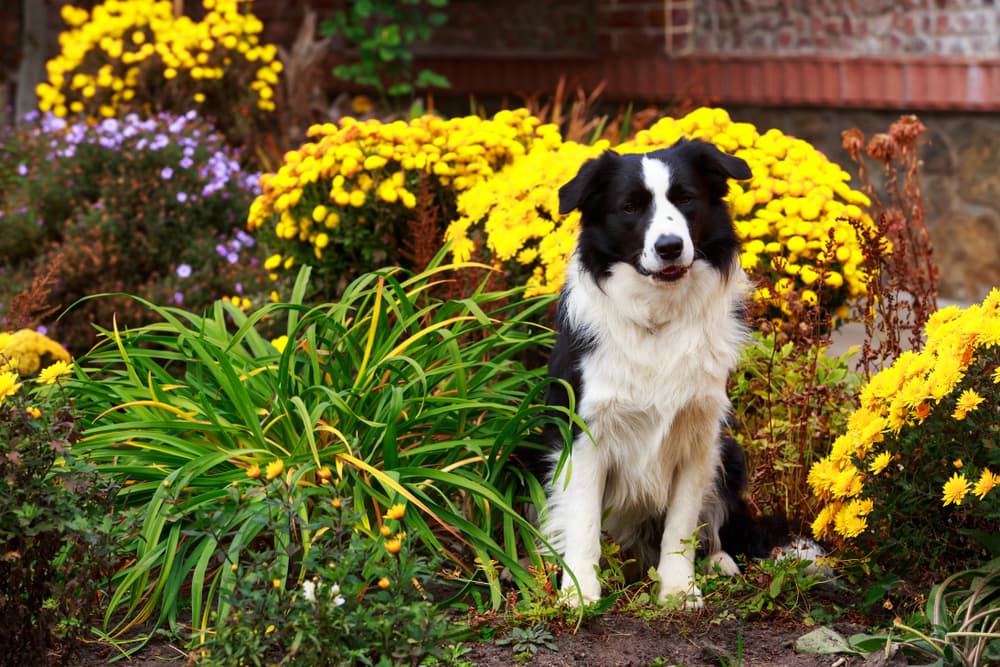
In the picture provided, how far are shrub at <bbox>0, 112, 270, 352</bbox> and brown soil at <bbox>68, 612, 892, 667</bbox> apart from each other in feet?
10.6

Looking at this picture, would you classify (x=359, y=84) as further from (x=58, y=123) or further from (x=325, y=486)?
(x=325, y=486)

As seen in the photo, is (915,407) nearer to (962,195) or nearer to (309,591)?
(309,591)

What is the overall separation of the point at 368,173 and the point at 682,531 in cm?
215

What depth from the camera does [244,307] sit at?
5.74 metres

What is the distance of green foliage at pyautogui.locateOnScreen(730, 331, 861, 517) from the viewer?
13.3 feet

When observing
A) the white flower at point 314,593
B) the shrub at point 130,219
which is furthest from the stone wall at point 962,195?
the white flower at point 314,593

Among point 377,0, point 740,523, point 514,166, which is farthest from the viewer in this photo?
point 377,0

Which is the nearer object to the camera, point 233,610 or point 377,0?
point 233,610

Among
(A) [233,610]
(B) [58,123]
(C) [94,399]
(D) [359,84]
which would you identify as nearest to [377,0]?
(D) [359,84]

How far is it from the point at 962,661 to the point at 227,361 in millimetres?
2124

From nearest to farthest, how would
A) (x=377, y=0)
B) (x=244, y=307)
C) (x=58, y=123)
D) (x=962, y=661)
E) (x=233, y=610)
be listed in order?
(x=233, y=610), (x=962, y=661), (x=244, y=307), (x=58, y=123), (x=377, y=0)

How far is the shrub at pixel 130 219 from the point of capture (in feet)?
20.8

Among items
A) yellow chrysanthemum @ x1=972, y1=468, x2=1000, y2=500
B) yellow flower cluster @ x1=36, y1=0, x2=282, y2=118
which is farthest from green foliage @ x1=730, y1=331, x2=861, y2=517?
yellow flower cluster @ x1=36, y1=0, x2=282, y2=118

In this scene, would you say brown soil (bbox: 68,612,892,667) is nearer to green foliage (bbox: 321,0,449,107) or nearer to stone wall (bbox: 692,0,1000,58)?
stone wall (bbox: 692,0,1000,58)
